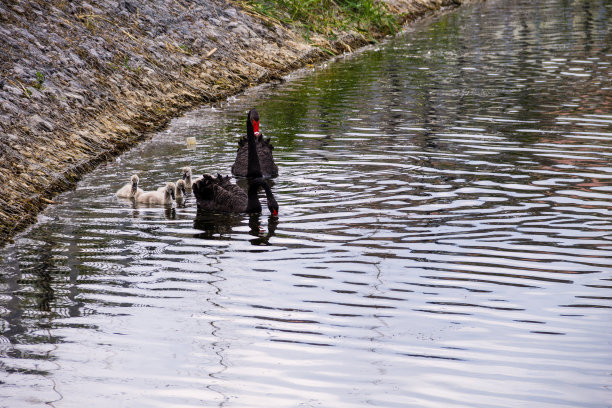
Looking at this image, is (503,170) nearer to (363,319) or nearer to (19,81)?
(363,319)

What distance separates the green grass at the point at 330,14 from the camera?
2791 cm

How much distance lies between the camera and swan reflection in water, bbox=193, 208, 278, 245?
11.7 meters

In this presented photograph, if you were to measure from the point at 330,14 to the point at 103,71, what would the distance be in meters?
12.7

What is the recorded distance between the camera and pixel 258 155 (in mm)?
14781

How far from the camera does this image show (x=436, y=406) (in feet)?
22.9

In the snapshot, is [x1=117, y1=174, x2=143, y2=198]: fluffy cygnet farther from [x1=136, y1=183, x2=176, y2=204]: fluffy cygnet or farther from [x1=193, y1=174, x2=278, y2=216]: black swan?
[x1=193, y1=174, x2=278, y2=216]: black swan

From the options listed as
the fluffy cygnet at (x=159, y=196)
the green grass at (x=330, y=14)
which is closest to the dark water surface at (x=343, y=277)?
the fluffy cygnet at (x=159, y=196)

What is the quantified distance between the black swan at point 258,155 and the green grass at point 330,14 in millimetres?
12343

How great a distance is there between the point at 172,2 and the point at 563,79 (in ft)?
32.5

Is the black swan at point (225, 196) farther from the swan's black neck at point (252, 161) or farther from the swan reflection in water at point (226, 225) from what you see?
the swan's black neck at point (252, 161)

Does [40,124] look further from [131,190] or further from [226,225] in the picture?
[226,225]

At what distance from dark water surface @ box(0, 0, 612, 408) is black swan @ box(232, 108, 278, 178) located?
286mm

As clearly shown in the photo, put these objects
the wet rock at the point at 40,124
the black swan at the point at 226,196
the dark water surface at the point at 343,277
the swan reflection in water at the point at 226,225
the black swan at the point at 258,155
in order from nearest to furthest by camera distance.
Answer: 1. the dark water surface at the point at 343,277
2. the swan reflection in water at the point at 226,225
3. the black swan at the point at 226,196
4. the black swan at the point at 258,155
5. the wet rock at the point at 40,124

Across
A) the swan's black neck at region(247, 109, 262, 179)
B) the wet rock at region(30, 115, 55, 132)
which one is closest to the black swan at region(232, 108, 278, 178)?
the swan's black neck at region(247, 109, 262, 179)
